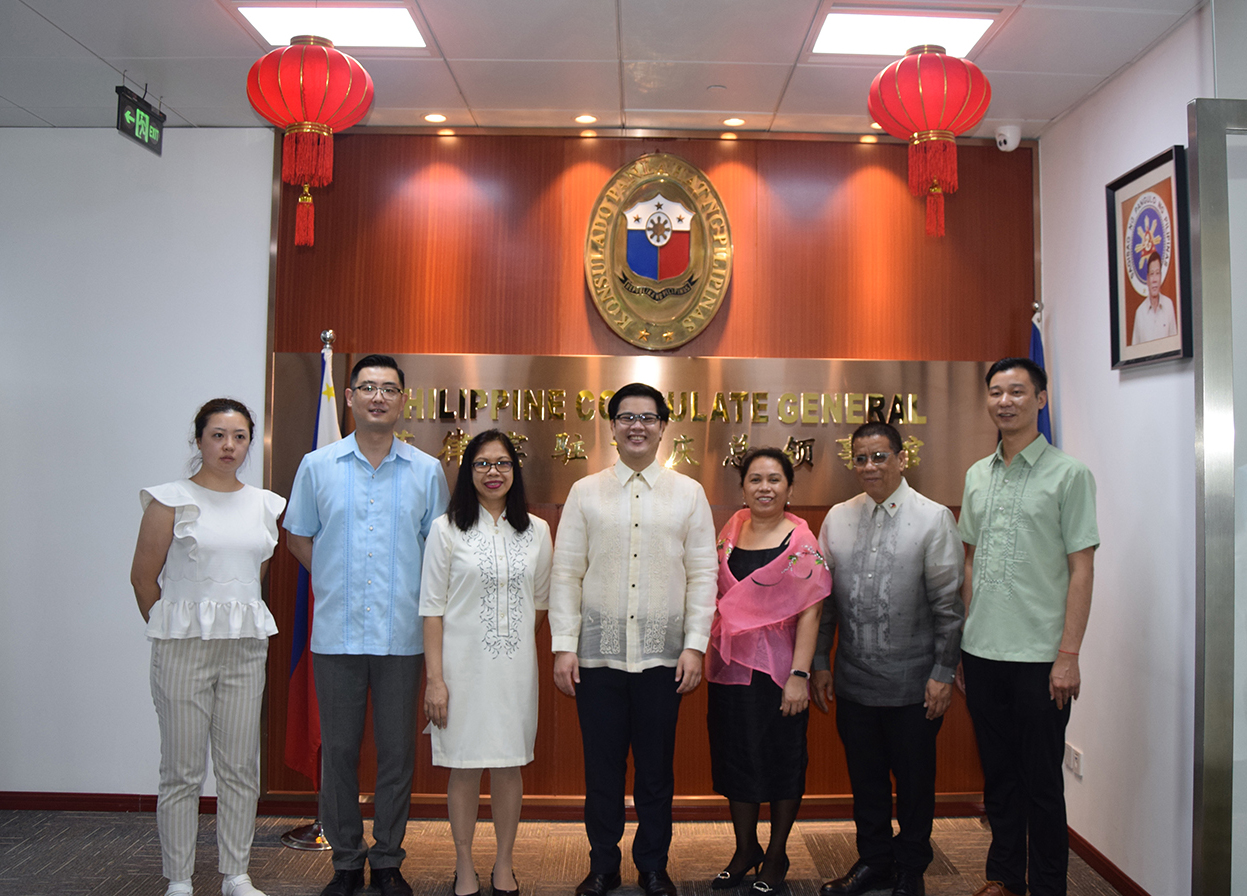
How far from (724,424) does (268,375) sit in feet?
6.76

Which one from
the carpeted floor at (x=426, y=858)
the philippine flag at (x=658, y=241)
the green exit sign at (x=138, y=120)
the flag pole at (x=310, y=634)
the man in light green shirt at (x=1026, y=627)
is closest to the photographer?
the man in light green shirt at (x=1026, y=627)

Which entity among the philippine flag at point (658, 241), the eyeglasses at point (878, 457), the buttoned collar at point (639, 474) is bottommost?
the buttoned collar at point (639, 474)

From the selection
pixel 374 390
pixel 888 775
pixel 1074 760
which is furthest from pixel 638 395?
pixel 1074 760

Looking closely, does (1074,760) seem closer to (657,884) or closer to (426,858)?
(657,884)

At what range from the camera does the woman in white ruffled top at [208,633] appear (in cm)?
273

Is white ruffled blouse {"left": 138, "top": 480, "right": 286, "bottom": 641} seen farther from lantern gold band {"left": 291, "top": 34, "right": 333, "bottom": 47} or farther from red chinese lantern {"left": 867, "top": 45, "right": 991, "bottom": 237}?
red chinese lantern {"left": 867, "top": 45, "right": 991, "bottom": 237}

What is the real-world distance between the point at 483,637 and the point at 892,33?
8.40 feet

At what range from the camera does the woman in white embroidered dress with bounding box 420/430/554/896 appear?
2.70 m

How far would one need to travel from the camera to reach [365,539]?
9.39 feet

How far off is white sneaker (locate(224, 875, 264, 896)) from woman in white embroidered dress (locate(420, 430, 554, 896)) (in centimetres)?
70

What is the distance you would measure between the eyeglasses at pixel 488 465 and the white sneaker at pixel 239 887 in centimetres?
160

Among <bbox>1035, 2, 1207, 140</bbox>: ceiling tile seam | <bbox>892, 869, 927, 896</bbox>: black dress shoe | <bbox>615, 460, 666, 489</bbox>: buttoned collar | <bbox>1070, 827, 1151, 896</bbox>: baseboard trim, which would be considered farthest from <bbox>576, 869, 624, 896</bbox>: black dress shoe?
<bbox>1035, 2, 1207, 140</bbox>: ceiling tile seam

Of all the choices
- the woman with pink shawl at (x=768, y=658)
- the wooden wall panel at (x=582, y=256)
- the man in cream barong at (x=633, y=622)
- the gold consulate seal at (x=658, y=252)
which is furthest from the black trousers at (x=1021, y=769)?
the gold consulate seal at (x=658, y=252)

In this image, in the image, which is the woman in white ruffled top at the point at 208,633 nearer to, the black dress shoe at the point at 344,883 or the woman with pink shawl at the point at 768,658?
the black dress shoe at the point at 344,883
